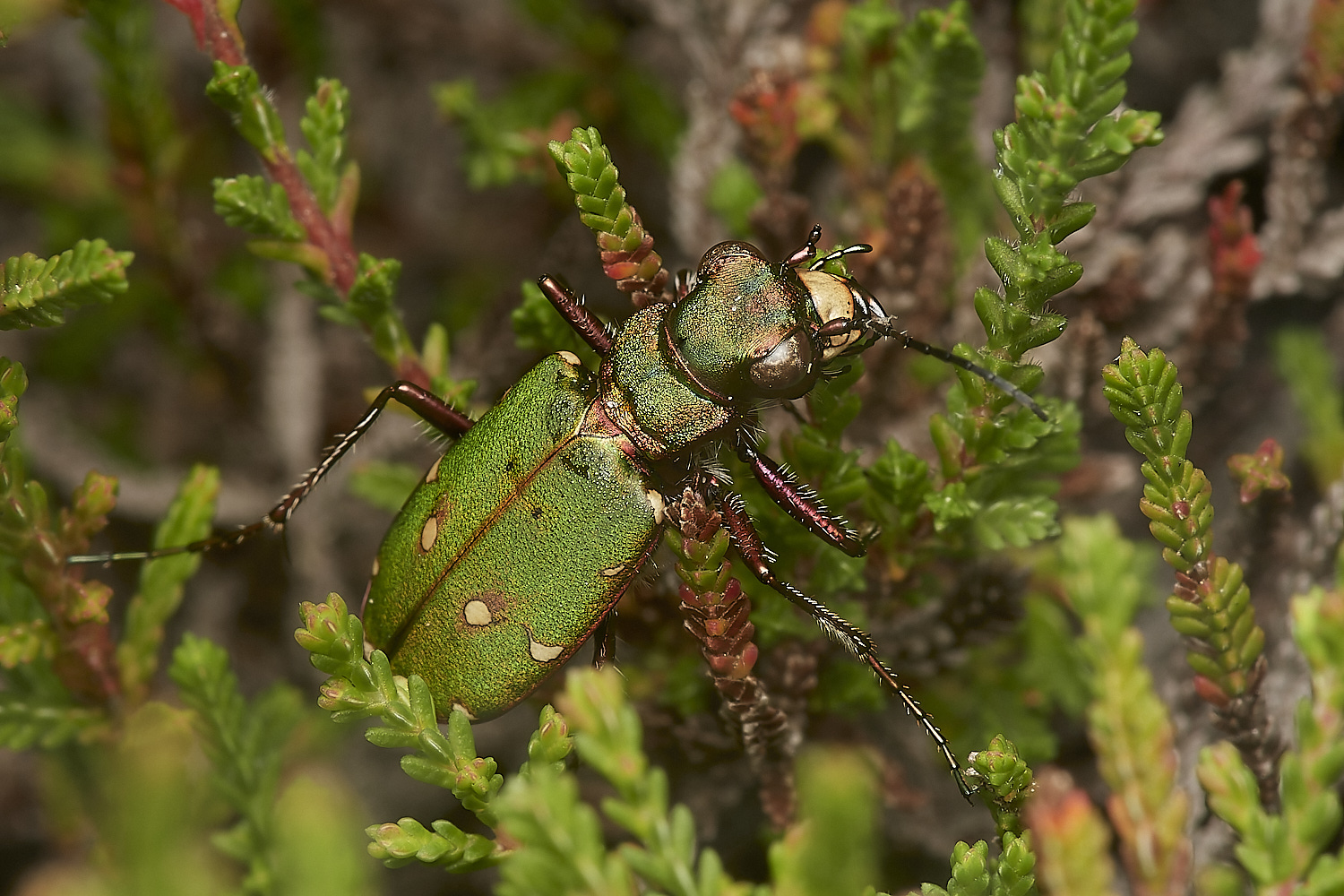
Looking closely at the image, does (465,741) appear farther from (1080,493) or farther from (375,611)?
(1080,493)

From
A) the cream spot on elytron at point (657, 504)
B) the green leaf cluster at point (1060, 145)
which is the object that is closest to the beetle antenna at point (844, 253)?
the green leaf cluster at point (1060, 145)

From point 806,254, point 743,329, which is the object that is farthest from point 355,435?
point 806,254

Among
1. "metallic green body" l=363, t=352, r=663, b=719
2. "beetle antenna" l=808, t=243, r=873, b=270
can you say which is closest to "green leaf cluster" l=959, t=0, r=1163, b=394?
"beetle antenna" l=808, t=243, r=873, b=270

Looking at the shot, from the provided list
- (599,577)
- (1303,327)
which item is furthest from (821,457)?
(1303,327)

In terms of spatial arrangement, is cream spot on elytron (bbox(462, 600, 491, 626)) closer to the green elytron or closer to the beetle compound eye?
the green elytron

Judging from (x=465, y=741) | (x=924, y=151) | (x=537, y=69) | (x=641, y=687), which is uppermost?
(x=537, y=69)

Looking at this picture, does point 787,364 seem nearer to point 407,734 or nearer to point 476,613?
point 476,613
